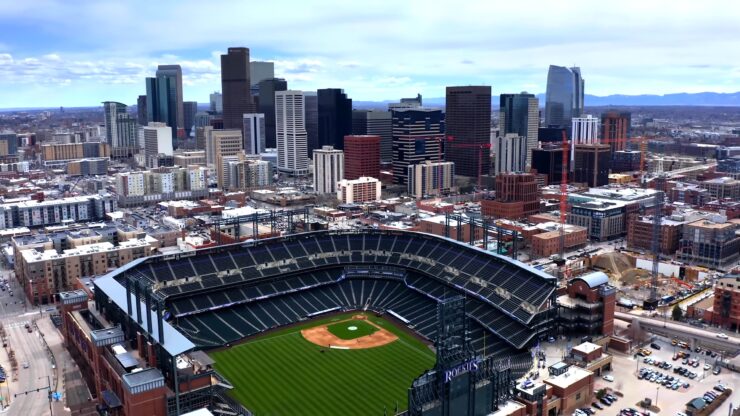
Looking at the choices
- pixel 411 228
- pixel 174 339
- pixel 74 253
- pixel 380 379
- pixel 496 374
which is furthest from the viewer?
pixel 411 228

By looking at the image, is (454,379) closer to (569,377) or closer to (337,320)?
(569,377)

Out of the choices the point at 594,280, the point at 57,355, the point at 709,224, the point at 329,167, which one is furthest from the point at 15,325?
the point at 709,224

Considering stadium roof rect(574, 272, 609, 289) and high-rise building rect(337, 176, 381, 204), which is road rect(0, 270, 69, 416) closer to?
stadium roof rect(574, 272, 609, 289)

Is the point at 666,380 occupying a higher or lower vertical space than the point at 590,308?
lower

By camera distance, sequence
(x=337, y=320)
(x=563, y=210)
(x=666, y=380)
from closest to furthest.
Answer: (x=666, y=380)
(x=337, y=320)
(x=563, y=210)

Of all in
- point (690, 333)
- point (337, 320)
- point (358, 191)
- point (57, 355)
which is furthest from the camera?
point (358, 191)

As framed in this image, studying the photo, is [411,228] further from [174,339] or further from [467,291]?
[174,339]

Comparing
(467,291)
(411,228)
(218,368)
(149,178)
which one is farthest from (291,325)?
(149,178)
